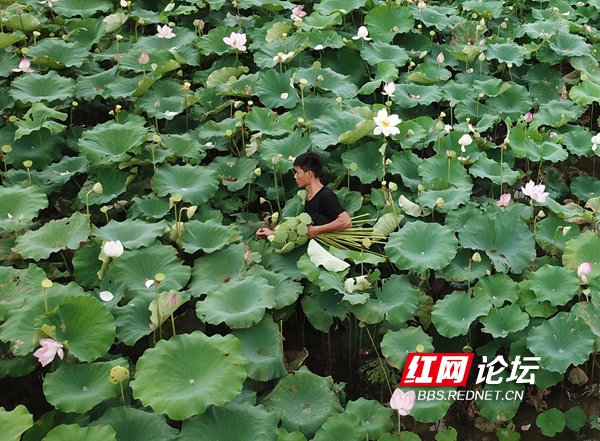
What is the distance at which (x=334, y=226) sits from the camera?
371cm

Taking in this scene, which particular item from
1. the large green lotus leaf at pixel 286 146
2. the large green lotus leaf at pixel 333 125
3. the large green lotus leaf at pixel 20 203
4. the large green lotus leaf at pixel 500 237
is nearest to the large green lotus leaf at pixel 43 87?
the large green lotus leaf at pixel 20 203

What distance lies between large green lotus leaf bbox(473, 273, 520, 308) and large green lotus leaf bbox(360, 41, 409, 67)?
2274 millimetres

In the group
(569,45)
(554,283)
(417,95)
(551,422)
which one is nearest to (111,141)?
(417,95)

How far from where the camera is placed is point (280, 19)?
5.84 metres

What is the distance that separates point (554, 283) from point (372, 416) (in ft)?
3.79

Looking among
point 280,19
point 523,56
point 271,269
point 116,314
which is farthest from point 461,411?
point 280,19

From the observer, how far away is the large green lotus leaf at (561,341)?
10.2 ft

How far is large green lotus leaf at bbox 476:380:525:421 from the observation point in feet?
10.2

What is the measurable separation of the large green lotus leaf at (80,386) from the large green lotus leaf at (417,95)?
9.07 feet

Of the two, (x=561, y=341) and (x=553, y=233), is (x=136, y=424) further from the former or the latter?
(x=553, y=233)

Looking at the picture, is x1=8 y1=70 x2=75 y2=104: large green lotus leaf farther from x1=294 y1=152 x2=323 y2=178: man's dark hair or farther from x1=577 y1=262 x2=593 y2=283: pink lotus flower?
x1=577 y1=262 x2=593 y2=283: pink lotus flower

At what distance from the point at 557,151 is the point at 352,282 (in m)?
1.92

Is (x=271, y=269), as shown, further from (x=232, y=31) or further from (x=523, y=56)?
(x=523, y=56)

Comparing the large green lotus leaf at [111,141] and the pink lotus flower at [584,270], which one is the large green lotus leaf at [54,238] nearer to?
the large green lotus leaf at [111,141]
